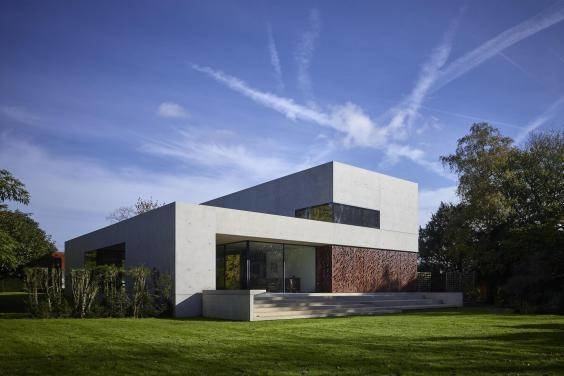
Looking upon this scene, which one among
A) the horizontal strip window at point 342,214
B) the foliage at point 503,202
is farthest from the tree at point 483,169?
the horizontal strip window at point 342,214

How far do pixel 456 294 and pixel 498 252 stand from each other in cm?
343

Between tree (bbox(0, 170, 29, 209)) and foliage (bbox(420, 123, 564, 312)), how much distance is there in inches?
837

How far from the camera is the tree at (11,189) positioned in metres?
15.5

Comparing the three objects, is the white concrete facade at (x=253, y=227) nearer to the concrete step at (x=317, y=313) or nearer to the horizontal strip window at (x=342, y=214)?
the horizontal strip window at (x=342, y=214)

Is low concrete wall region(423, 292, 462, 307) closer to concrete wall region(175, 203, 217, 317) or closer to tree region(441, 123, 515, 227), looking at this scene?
tree region(441, 123, 515, 227)

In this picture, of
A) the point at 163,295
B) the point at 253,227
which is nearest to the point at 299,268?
the point at 253,227

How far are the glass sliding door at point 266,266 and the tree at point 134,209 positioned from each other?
80.7 ft

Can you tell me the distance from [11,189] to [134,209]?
32.2 meters

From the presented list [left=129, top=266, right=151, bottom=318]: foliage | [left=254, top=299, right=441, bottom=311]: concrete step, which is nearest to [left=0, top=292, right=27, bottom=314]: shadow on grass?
[left=129, top=266, right=151, bottom=318]: foliage

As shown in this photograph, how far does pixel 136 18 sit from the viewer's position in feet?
52.6

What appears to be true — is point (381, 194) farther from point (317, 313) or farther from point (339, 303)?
point (317, 313)

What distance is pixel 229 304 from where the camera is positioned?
1664cm

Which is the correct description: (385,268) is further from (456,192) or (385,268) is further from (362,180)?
(456,192)

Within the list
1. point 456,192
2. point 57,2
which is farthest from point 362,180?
point 57,2
